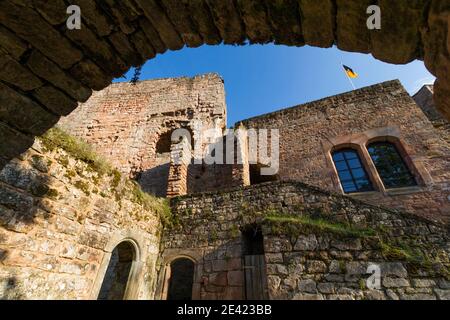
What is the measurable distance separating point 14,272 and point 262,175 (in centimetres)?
822

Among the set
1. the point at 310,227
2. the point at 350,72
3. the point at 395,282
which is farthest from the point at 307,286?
the point at 350,72

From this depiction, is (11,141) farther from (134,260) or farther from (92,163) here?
(134,260)

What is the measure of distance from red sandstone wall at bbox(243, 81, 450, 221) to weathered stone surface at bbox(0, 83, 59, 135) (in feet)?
Answer: 26.4

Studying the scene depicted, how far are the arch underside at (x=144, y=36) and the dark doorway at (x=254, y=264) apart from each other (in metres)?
4.41

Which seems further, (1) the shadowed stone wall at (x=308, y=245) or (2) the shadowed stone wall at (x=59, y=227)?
(1) the shadowed stone wall at (x=308, y=245)

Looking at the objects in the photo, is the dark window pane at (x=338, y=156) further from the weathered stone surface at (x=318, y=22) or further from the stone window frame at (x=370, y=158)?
the weathered stone surface at (x=318, y=22)

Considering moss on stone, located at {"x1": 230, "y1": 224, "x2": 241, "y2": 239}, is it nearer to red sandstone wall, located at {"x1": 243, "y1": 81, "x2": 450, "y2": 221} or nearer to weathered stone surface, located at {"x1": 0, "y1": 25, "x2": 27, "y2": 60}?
red sandstone wall, located at {"x1": 243, "y1": 81, "x2": 450, "y2": 221}

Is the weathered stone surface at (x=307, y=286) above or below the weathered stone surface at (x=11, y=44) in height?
below

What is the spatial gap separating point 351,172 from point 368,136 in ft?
5.15

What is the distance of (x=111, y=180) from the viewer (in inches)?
183

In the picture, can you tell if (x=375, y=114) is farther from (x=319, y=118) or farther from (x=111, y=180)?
(x=111, y=180)

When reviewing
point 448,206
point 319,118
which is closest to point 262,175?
point 319,118

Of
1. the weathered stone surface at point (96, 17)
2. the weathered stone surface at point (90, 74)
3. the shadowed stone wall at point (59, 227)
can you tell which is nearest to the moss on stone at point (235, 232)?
the shadowed stone wall at point (59, 227)

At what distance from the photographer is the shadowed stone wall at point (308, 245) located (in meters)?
3.90
